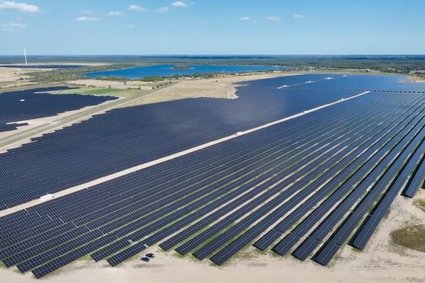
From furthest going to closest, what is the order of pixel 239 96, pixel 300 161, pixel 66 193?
pixel 239 96, pixel 300 161, pixel 66 193

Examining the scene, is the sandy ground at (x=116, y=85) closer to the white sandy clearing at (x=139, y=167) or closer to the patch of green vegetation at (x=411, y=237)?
the white sandy clearing at (x=139, y=167)

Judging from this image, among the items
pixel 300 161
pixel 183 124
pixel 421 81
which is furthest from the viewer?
pixel 421 81

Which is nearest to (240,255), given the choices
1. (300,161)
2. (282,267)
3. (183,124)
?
(282,267)

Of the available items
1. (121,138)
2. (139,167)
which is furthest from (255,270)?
(121,138)

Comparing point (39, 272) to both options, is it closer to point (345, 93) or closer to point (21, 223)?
point (21, 223)

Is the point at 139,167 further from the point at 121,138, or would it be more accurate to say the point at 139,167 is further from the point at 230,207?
the point at 121,138

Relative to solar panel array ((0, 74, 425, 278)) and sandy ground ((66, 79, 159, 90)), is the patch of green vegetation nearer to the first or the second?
solar panel array ((0, 74, 425, 278))

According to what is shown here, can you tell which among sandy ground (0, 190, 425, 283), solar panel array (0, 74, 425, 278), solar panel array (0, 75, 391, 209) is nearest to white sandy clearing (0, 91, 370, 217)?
solar panel array (0, 75, 391, 209)
